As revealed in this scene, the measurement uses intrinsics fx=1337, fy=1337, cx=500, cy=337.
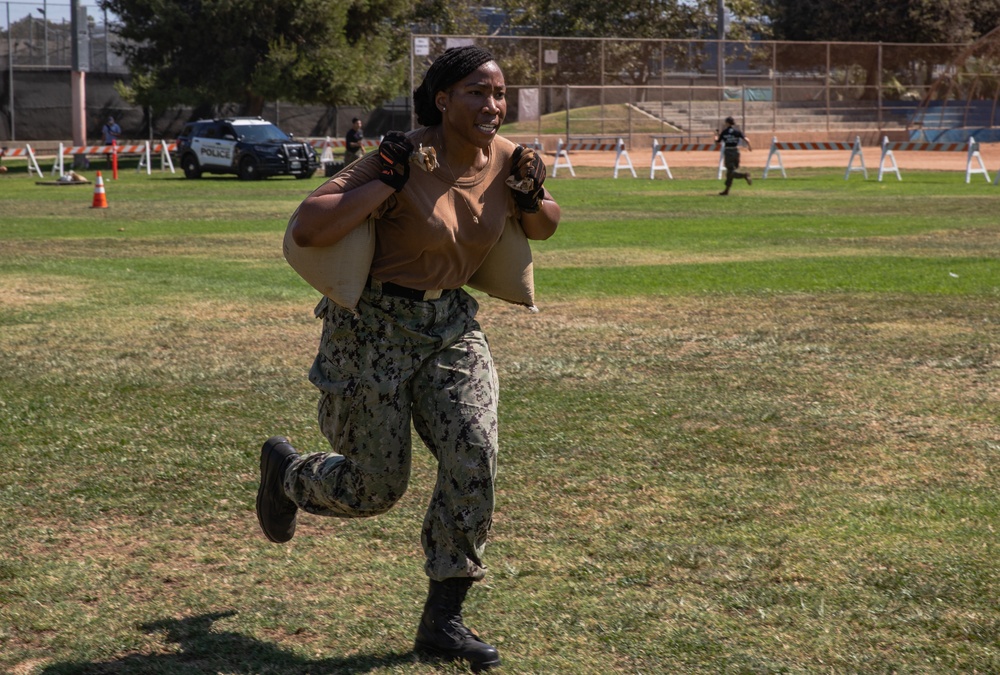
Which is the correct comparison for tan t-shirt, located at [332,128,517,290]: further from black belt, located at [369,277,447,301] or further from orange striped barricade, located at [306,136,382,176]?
orange striped barricade, located at [306,136,382,176]

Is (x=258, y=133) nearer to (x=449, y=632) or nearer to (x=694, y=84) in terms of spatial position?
(x=694, y=84)

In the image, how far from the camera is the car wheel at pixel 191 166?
38500 millimetres

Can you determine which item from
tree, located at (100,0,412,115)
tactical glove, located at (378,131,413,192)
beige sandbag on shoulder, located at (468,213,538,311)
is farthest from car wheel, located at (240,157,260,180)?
tactical glove, located at (378,131,413,192)

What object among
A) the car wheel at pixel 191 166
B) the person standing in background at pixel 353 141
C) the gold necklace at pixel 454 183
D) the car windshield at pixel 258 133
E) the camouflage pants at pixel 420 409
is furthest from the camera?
the car wheel at pixel 191 166

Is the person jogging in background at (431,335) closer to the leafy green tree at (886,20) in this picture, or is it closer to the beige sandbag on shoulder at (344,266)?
the beige sandbag on shoulder at (344,266)

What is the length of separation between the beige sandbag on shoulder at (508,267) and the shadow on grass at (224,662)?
126 cm

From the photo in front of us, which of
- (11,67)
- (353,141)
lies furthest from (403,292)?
(11,67)

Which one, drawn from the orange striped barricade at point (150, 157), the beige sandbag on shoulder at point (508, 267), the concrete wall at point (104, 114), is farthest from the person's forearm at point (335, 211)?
the concrete wall at point (104, 114)

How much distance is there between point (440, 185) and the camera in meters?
4.23

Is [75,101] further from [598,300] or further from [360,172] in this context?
[360,172]

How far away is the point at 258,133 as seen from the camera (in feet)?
127

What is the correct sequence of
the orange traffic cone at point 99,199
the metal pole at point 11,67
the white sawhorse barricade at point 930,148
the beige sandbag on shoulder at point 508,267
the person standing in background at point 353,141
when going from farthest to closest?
the metal pole at point 11,67, the person standing in background at point 353,141, the white sawhorse barricade at point 930,148, the orange traffic cone at point 99,199, the beige sandbag on shoulder at point 508,267

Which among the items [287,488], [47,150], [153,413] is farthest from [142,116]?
[287,488]

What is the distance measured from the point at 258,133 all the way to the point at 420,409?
1404 inches
